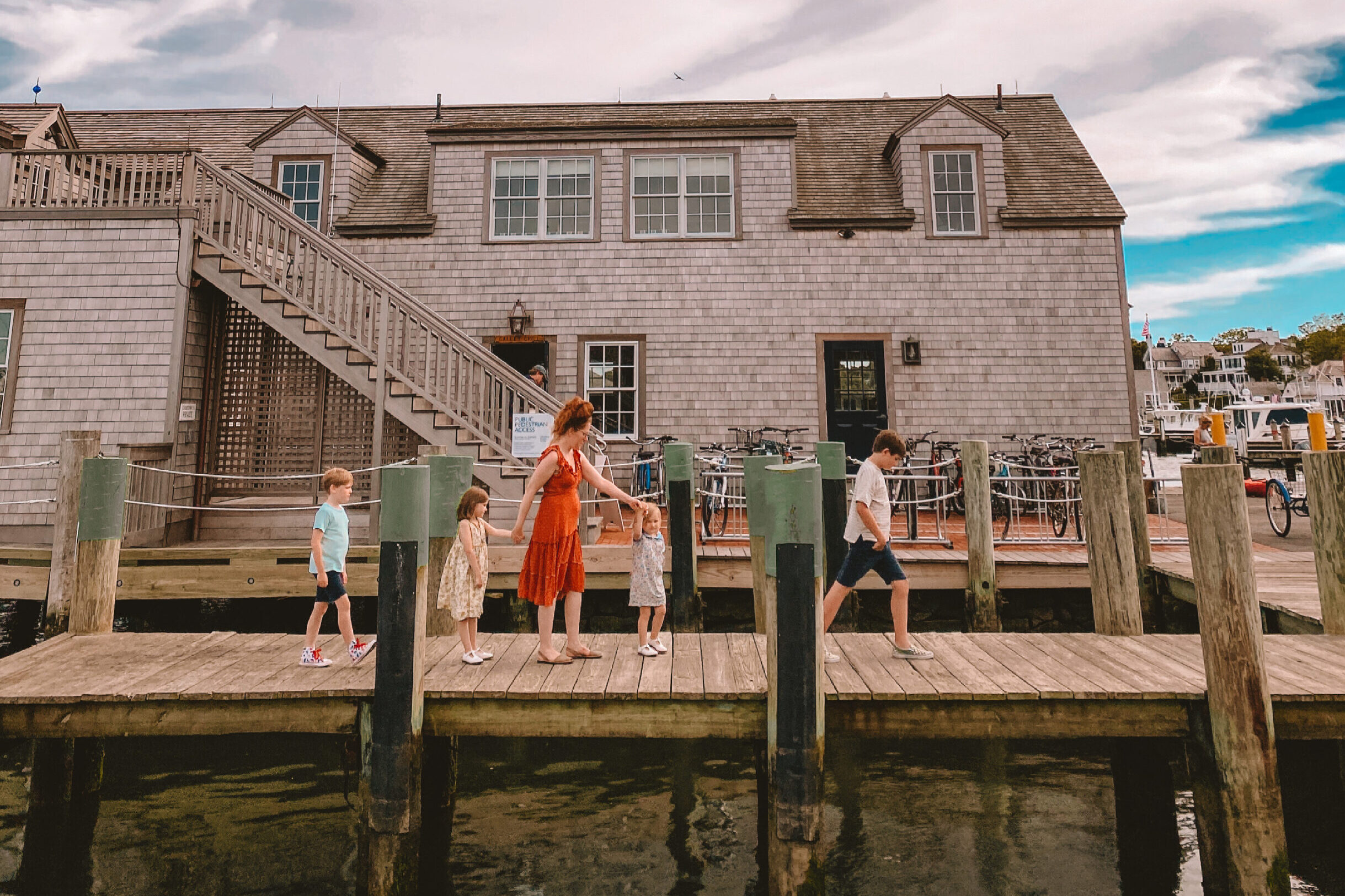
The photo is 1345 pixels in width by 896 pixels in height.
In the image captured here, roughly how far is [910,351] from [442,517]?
10.2 meters

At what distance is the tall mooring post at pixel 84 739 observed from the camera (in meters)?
5.11

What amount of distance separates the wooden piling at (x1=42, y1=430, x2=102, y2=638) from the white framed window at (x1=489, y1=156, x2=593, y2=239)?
8864 mm

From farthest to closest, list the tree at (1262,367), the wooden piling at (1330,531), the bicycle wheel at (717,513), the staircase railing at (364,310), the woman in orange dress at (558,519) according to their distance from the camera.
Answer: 1. the tree at (1262,367)
2. the bicycle wheel at (717,513)
3. the staircase railing at (364,310)
4. the wooden piling at (1330,531)
5. the woman in orange dress at (558,519)

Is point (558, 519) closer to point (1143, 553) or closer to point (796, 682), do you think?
point (796, 682)

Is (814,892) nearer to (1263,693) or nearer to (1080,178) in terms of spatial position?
(1263,693)

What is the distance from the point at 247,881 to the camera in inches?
182

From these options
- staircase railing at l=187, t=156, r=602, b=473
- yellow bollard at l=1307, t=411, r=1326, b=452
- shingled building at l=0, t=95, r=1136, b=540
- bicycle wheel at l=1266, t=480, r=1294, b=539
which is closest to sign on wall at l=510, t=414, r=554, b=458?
staircase railing at l=187, t=156, r=602, b=473

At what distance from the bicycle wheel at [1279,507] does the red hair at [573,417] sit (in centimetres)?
1138

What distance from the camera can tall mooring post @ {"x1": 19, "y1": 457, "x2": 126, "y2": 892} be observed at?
511 centimetres

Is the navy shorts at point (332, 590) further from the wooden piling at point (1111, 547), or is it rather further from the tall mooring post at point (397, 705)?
the wooden piling at point (1111, 547)

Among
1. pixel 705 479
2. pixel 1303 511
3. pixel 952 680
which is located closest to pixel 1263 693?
pixel 952 680

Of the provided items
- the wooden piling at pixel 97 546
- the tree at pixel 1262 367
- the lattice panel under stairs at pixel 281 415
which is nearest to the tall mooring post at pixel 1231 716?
the wooden piling at pixel 97 546

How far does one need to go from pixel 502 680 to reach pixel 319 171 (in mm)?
13454

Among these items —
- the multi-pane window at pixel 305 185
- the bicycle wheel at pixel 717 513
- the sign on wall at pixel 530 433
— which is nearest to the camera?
the sign on wall at pixel 530 433
